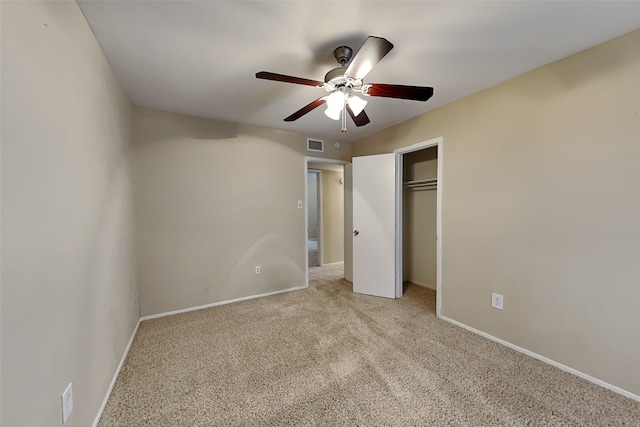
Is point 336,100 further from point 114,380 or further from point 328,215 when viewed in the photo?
point 328,215

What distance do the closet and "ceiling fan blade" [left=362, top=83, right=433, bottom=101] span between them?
80.8 inches

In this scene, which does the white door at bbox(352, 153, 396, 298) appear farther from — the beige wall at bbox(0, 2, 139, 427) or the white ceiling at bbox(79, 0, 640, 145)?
the beige wall at bbox(0, 2, 139, 427)

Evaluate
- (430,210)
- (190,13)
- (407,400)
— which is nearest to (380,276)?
(430,210)

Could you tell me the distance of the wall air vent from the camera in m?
3.86

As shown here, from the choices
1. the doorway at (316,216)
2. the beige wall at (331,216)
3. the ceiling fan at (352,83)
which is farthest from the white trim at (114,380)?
the beige wall at (331,216)

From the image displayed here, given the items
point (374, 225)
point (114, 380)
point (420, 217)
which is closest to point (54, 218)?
point (114, 380)

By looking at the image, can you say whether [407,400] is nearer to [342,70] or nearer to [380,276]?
[380,276]

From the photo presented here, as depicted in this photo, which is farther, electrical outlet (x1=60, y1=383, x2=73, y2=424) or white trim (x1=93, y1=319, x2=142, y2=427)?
white trim (x1=93, y1=319, x2=142, y2=427)

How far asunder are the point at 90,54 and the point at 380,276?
350cm

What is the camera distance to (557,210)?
6.43 feet

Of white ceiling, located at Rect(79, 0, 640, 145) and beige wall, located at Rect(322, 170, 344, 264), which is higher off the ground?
white ceiling, located at Rect(79, 0, 640, 145)

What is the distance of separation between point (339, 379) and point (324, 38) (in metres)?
2.38

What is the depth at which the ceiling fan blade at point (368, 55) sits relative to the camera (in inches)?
53.8

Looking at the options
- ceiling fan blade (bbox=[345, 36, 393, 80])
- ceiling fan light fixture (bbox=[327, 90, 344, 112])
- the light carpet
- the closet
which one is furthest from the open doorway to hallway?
ceiling fan blade (bbox=[345, 36, 393, 80])
